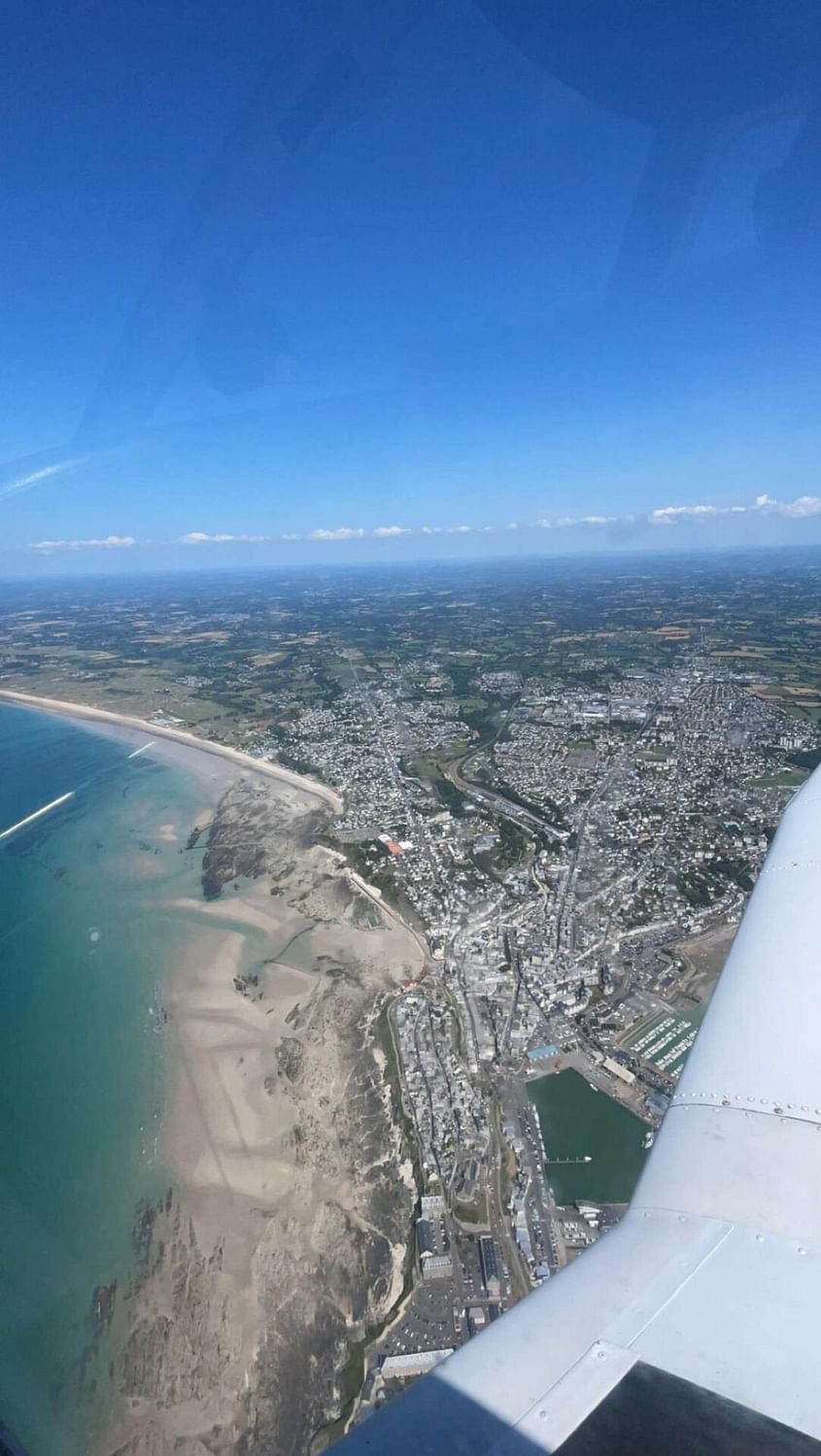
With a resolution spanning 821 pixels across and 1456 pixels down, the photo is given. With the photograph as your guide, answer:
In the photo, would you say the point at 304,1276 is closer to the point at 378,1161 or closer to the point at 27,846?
the point at 378,1161

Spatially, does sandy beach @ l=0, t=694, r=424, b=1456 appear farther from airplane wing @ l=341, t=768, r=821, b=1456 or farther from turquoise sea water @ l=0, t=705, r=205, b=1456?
airplane wing @ l=341, t=768, r=821, b=1456

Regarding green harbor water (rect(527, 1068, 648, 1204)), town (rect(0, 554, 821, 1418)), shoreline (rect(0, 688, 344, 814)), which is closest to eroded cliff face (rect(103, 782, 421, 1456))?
town (rect(0, 554, 821, 1418))

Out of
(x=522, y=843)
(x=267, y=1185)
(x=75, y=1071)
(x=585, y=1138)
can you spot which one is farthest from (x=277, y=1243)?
(x=522, y=843)

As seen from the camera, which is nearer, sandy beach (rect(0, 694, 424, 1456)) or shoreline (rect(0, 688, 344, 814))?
sandy beach (rect(0, 694, 424, 1456))

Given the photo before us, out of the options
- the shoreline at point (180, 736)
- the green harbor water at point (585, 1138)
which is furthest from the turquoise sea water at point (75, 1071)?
the green harbor water at point (585, 1138)

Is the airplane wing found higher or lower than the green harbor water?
higher

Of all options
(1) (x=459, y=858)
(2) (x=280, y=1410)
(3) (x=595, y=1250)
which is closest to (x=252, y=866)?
(1) (x=459, y=858)

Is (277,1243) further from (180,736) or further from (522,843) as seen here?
(180,736)

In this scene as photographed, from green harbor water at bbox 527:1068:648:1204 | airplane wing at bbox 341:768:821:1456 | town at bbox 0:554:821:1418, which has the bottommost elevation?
green harbor water at bbox 527:1068:648:1204
